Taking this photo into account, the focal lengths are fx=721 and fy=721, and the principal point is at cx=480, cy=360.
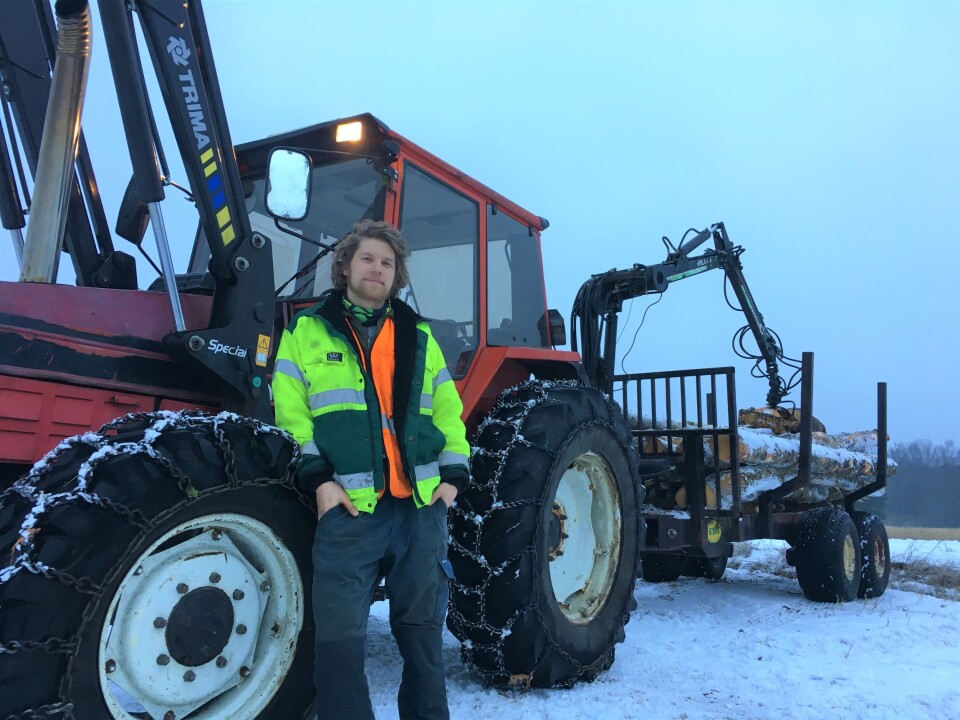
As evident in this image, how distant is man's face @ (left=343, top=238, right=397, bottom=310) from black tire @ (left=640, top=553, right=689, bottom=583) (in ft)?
17.4

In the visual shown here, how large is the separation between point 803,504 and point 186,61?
6.56 m

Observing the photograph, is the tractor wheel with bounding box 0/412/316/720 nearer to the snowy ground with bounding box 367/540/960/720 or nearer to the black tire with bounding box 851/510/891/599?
the snowy ground with bounding box 367/540/960/720

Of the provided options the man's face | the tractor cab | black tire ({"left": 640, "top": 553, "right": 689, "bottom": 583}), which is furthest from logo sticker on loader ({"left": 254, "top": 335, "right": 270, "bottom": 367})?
black tire ({"left": 640, "top": 553, "right": 689, "bottom": 583})

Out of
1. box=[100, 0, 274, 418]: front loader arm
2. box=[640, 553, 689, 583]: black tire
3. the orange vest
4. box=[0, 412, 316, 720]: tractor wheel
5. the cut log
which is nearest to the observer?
box=[0, 412, 316, 720]: tractor wheel

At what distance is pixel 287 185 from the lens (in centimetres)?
285

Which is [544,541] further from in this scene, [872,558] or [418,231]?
[872,558]

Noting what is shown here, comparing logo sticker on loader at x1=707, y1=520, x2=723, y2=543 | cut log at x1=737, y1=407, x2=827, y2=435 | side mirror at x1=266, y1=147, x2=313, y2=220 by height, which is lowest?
logo sticker on loader at x1=707, y1=520, x2=723, y2=543

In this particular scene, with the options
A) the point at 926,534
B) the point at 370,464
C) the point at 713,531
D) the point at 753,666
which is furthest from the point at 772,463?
the point at 926,534

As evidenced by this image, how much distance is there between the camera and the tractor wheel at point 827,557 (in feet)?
19.9

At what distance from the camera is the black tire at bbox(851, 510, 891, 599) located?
21.7 ft

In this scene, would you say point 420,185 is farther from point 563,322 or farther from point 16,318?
point 16,318

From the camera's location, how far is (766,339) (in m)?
7.62

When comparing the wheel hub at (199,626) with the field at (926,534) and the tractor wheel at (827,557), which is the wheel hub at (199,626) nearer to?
the tractor wheel at (827,557)

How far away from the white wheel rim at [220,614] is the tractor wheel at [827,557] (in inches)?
200
